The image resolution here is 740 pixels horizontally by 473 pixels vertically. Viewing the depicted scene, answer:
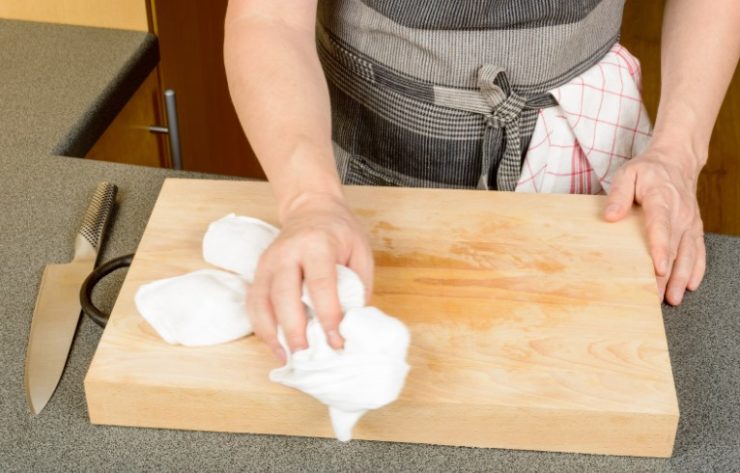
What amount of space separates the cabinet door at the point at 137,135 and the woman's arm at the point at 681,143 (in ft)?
2.47

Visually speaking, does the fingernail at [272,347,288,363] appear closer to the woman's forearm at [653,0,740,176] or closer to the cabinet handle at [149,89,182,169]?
the woman's forearm at [653,0,740,176]

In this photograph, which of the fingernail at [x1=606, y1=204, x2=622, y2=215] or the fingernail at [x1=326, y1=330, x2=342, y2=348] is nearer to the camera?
the fingernail at [x1=326, y1=330, x2=342, y2=348]

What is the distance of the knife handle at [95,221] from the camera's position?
94 cm

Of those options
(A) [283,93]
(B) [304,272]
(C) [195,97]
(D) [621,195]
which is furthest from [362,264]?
(C) [195,97]

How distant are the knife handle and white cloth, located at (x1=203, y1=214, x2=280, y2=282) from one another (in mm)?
141

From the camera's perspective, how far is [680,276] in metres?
Answer: 0.92

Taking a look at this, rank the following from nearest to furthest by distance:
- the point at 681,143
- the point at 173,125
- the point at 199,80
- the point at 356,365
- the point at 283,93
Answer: the point at 356,365
the point at 283,93
the point at 681,143
the point at 173,125
the point at 199,80

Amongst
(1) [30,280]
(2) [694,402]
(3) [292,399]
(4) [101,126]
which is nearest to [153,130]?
(4) [101,126]

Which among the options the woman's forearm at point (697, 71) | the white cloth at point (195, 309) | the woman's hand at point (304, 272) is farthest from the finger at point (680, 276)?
the white cloth at point (195, 309)

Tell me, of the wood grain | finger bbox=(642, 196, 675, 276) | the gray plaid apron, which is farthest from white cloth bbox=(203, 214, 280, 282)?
the wood grain

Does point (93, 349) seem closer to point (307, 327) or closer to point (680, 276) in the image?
point (307, 327)

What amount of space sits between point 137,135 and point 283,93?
64 cm

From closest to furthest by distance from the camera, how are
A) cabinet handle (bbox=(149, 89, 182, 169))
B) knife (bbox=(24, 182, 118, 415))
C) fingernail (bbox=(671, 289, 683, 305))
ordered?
knife (bbox=(24, 182, 118, 415)) → fingernail (bbox=(671, 289, 683, 305)) → cabinet handle (bbox=(149, 89, 182, 169))

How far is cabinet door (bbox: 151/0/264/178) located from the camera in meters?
1.63
